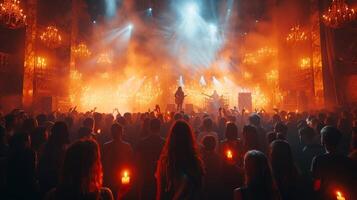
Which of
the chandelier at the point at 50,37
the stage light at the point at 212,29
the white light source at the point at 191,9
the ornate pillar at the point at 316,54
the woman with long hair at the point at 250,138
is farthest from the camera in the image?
the stage light at the point at 212,29

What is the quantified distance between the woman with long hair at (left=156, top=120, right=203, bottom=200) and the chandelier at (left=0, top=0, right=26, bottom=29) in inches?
504

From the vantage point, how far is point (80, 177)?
225cm

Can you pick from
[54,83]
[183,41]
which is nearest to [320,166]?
[54,83]

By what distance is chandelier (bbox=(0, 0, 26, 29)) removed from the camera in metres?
12.5

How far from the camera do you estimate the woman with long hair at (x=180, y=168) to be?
2.91 m

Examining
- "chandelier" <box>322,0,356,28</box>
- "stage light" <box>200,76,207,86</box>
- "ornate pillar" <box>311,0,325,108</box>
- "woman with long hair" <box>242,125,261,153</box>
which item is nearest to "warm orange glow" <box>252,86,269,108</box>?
"stage light" <box>200,76,207,86</box>

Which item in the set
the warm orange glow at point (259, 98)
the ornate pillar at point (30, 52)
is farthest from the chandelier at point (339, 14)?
the ornate pillar at point (30, 52)

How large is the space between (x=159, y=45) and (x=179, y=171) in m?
36.7

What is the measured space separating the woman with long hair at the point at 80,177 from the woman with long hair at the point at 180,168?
2.68 ft

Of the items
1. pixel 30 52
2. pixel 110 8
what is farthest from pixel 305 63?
pixel 110 8

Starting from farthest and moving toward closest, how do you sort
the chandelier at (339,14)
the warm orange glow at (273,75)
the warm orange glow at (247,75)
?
the warm orange glow at (247,75)
the warm orange glow at (273,75)
the chandelier at (339,14)

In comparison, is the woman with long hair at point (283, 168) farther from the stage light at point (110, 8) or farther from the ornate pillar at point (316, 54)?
the stage light at point (110, 8)

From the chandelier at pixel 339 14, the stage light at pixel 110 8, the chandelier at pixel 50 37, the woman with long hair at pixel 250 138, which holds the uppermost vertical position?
the stage light at pixel 110 8

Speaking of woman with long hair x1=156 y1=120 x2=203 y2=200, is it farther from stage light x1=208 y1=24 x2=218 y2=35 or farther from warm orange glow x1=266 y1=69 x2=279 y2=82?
stage light x1=208 y1=24 x2=218 y2=35
